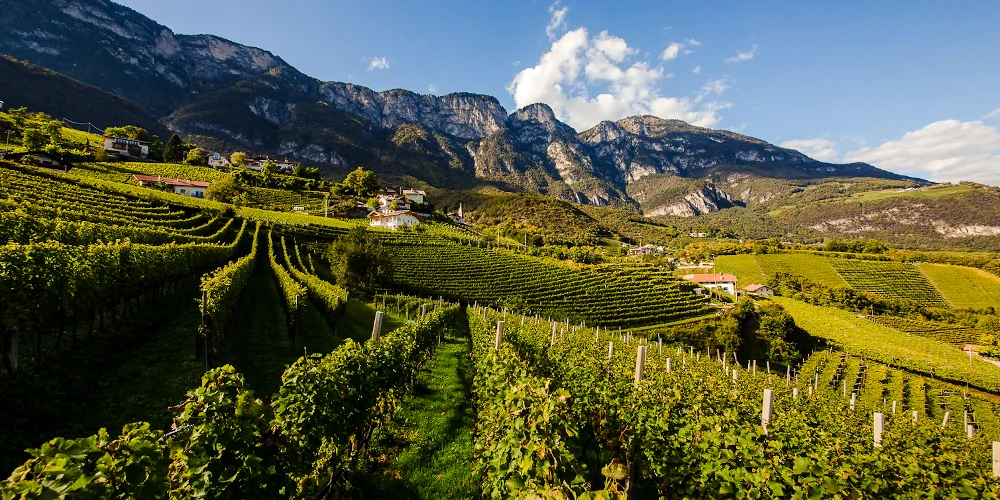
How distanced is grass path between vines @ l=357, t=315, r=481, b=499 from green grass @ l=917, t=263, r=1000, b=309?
293ft

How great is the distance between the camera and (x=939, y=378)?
25.3 metres

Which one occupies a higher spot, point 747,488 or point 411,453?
point 747,488

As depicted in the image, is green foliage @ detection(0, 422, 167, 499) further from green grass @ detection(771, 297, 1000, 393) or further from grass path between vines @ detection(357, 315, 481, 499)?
green grass @ detection(771, 297, 1000, 393)

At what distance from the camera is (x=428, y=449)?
22.4 ft

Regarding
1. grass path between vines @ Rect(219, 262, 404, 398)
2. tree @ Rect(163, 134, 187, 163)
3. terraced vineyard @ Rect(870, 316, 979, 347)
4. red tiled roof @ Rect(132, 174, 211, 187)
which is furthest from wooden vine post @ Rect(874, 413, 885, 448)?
tree @ Rect(163, 134, 187, 163)

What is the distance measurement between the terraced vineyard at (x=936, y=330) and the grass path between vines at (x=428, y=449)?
56.0 meters

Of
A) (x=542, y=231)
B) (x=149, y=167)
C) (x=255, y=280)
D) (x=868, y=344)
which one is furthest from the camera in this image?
(x=542, y=231)

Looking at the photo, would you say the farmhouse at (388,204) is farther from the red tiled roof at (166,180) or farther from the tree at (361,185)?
the red tiled roof at (166,180)

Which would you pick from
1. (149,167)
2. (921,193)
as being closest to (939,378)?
(149,167)

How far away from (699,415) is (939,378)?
109 ft

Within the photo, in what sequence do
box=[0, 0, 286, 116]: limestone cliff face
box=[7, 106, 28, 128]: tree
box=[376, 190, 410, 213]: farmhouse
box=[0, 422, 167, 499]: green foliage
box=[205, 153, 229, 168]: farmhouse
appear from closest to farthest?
1. box=[0, 422, 167, 499]: green foliage
2. box=[7, 106, 28, 128]: tree
3. box=[376, 190, 410, 213]: farmhouse
4. box=[205, 153, 229, 168]: farmhouse
5. box=[0, 0, 286, 116]: limestone cliff face

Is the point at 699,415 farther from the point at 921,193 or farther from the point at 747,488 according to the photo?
the point at 921,193

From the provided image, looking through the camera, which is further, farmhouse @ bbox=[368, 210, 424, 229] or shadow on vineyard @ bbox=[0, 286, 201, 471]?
farmhouse @ bbox=[368, 210, 424, 229]

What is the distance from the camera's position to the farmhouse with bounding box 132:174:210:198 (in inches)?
2090
